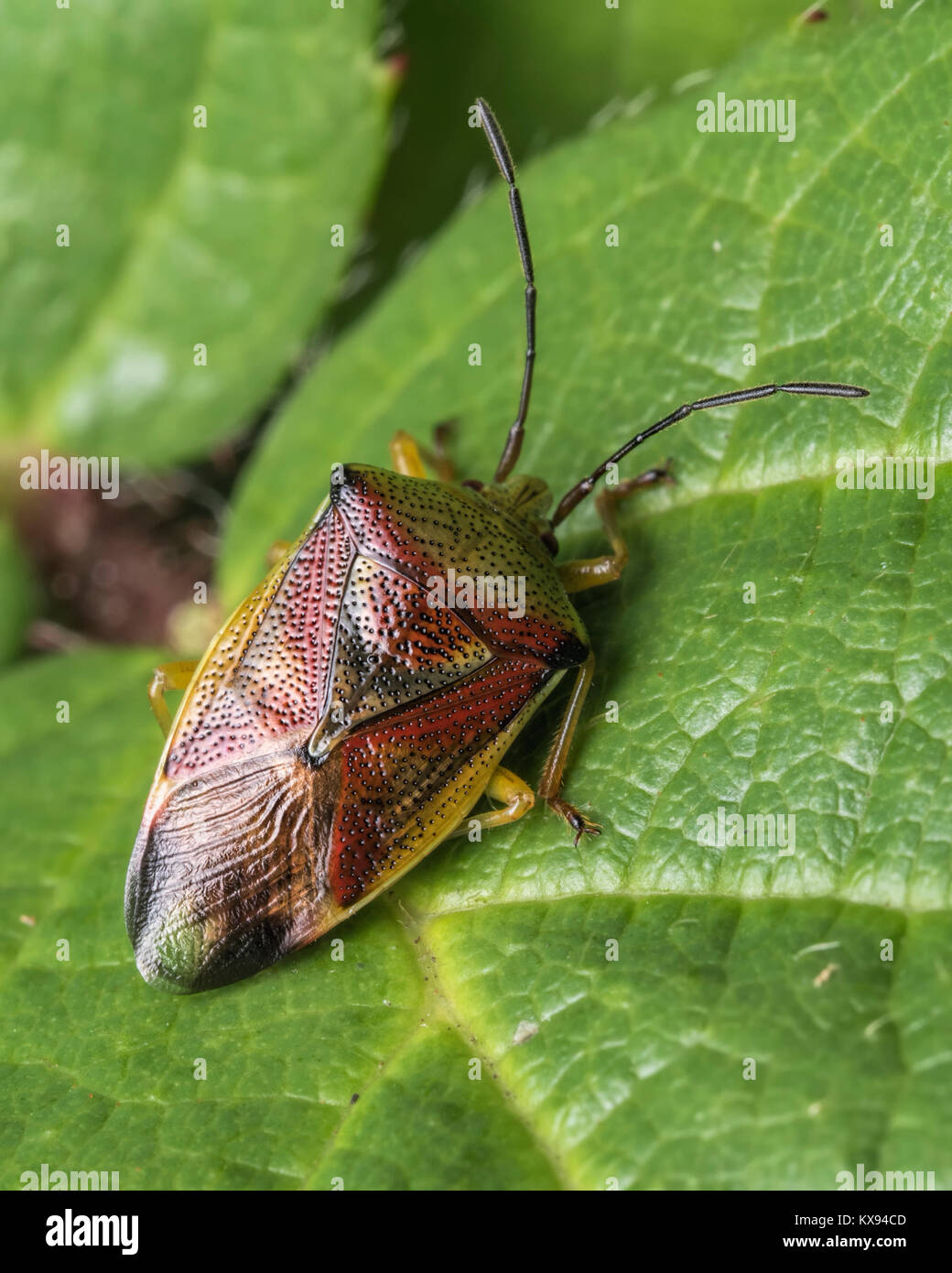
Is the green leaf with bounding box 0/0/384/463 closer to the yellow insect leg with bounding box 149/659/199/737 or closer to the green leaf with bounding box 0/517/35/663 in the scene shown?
the green leaf with bounding box 0/517/35/663

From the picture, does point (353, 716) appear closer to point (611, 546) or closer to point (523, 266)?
point (611, 546)

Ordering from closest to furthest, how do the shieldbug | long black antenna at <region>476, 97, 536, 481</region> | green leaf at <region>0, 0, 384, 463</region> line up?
1. the shieldbug
2. long black antenna at <region>476, 97, 536, 481</region>
3. green leaf at <region>0, 0, 384, 463</region>

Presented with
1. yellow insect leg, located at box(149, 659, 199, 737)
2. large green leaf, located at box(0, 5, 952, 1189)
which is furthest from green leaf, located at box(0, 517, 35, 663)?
yellow insect leg, located at box(149, 659, 199, 737)

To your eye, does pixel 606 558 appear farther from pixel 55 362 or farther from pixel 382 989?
pixel 55 362

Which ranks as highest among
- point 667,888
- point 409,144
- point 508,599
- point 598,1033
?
point 409,144

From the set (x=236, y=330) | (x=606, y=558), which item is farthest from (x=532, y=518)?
(x=236, y=330)

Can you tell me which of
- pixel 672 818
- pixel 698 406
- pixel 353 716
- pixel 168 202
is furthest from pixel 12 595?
pixel 672 818

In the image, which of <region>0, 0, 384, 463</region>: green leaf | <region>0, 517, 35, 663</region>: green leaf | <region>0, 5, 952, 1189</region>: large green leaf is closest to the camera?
<region>0, 5, 952, 1189</region>: large green leaf
